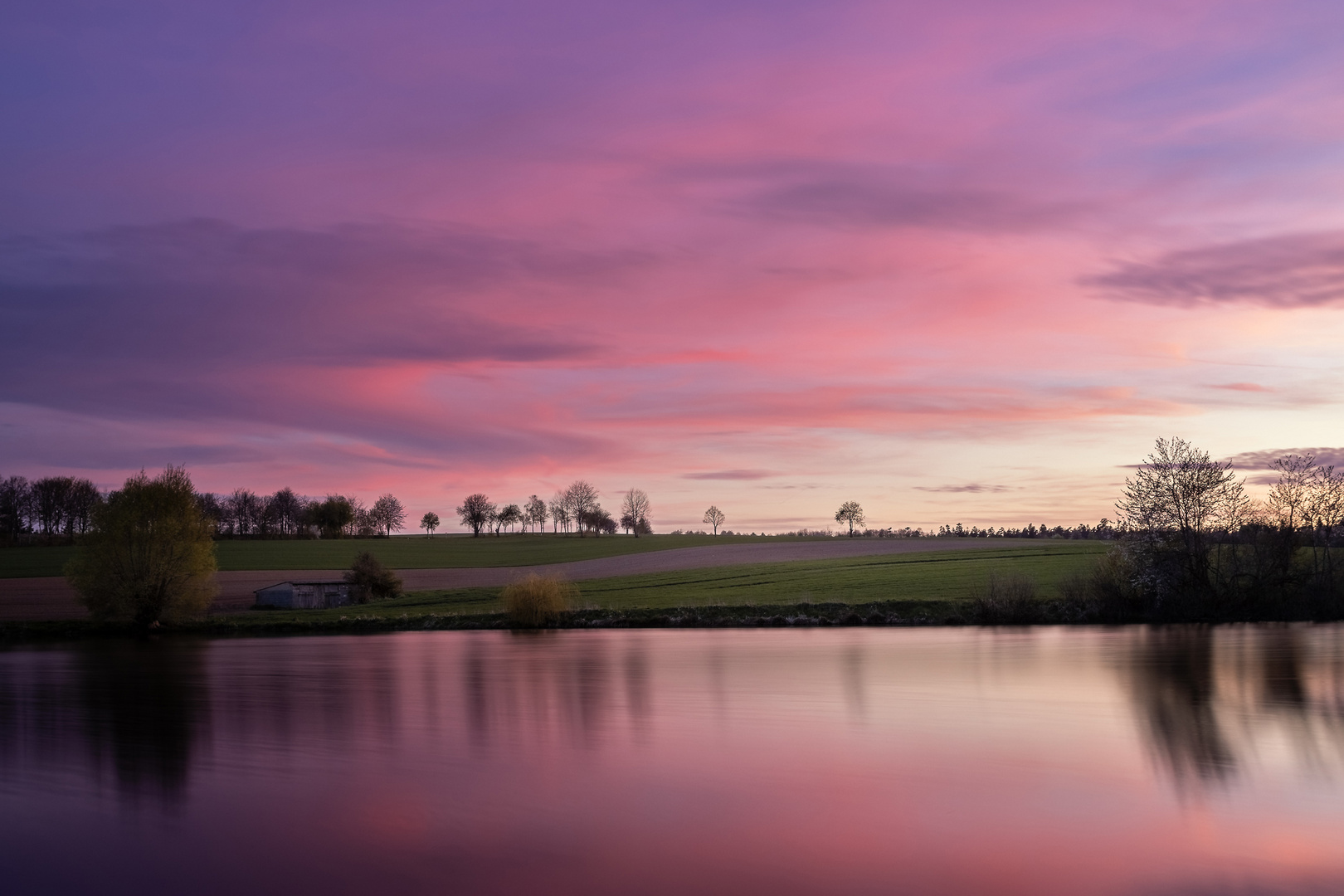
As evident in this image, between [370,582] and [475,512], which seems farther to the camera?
[475,512]

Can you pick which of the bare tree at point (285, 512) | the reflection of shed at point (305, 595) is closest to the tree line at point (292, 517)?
the bare tree at point (285, 512)

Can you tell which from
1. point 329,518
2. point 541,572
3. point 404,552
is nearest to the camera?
point 541,572

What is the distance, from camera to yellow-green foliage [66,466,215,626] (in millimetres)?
53312

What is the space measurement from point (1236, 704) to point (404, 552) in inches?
3920

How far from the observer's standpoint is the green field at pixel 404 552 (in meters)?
89.9

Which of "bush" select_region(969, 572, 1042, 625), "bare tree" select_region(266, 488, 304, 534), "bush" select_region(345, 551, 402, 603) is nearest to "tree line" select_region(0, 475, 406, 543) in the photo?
"bare tree" select_region(266, 488, 304, 534)

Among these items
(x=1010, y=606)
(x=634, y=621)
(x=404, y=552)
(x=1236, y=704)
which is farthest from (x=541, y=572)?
(x=1236, y=704)

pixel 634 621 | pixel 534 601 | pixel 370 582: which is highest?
pixel 370 582

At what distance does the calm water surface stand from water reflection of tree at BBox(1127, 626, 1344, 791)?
0.37 feet

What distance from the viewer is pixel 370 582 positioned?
66188 mm

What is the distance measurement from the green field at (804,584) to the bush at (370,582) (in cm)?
167

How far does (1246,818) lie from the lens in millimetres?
12086

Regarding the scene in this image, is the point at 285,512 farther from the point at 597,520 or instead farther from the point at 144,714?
the point at 144,714

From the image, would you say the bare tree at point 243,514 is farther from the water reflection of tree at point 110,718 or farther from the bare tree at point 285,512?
the water reflection of tree at point 110,718
